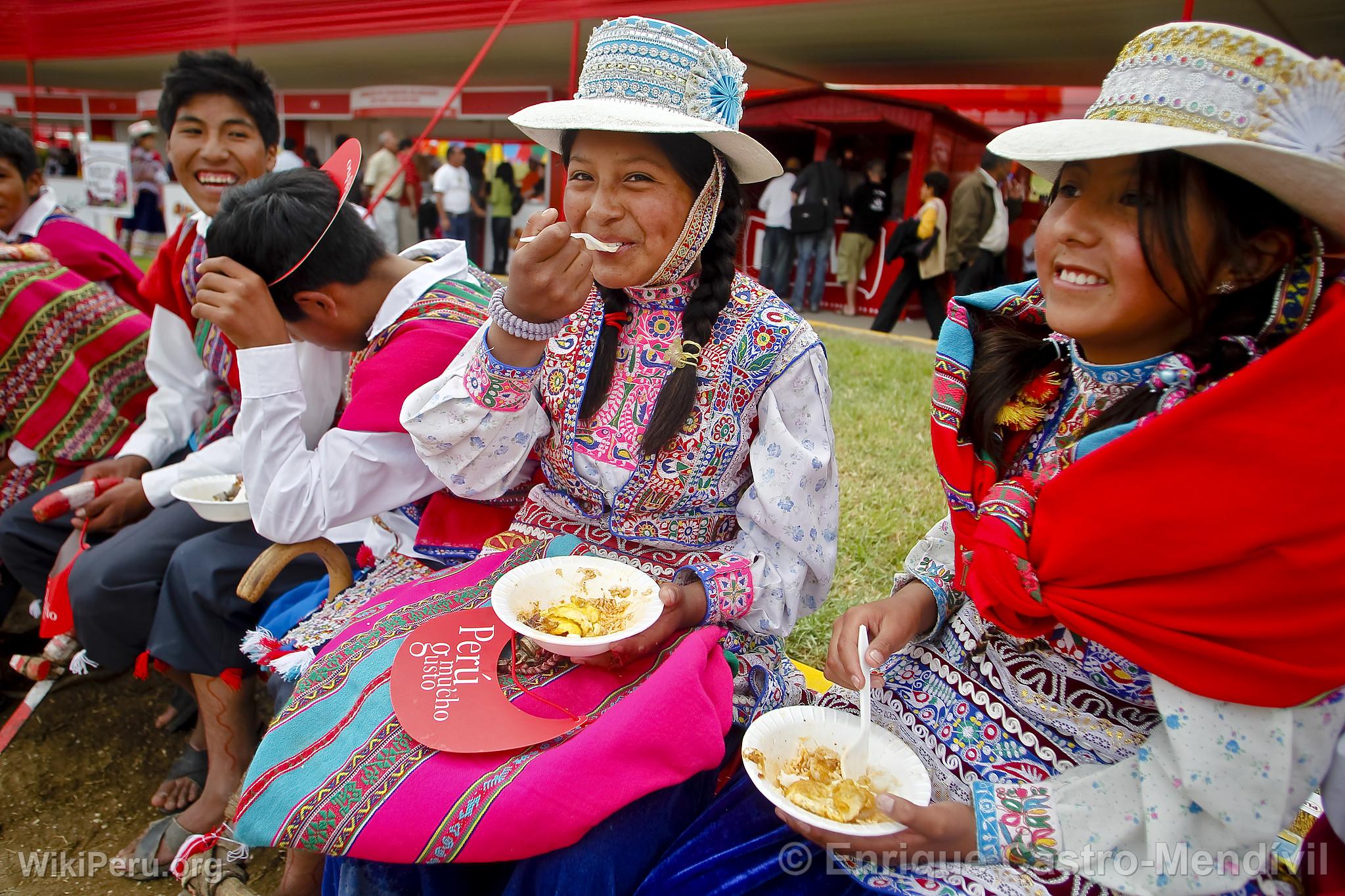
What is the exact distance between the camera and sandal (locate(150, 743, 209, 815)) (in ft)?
8.04

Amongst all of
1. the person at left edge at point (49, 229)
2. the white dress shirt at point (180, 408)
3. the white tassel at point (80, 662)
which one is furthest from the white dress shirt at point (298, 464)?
the person at left edge at point (49, 229)

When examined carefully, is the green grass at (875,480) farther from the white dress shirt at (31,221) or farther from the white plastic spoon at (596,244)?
the white dress shirt at (31,221)

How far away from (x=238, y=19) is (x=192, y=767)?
29.1 feet

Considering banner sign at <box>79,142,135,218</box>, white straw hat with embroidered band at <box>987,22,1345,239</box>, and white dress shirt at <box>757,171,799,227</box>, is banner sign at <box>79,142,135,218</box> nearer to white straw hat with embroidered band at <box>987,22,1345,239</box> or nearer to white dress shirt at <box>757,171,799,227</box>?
white dress shirt at <box>757,171,799,227</box>

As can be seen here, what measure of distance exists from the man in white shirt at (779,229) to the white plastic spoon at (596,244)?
9.30 meters

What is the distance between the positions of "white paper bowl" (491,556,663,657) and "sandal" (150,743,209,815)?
59.4 inches

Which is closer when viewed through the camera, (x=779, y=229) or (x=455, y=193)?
(x=779, y=229)

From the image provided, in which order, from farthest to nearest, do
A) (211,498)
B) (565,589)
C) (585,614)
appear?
(211,498) < (565,589) < (585,614)

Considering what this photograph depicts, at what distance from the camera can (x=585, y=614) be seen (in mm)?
1512

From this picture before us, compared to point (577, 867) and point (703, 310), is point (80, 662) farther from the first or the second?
point (703, 310)

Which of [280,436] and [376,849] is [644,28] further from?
[376,849]

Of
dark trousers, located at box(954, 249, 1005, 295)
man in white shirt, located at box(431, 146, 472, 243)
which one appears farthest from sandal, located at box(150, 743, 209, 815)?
man in white shirt, located at box(431, 146, 472, 243)

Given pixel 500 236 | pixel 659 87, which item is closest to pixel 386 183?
pixel 500 236

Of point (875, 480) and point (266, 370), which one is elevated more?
point (266, 370)
